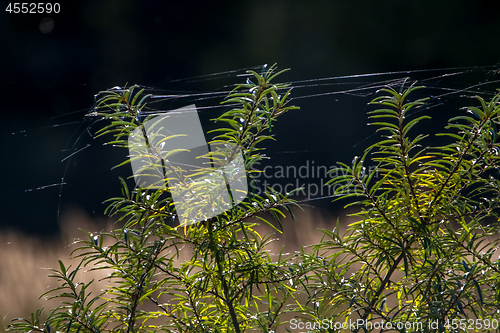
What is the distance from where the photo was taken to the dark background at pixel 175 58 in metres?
0.58

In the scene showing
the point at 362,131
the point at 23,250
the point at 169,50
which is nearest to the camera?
the point at 23,250

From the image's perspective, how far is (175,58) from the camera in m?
0.75

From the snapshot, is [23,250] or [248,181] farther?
[23,250]

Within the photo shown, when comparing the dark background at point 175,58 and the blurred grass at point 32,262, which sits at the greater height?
the dark background at point 175,58

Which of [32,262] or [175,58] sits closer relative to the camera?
[32,262]

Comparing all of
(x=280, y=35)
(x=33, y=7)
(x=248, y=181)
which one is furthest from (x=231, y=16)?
(x=248, y=181)

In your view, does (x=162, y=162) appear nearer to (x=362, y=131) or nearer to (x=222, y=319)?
(x=222, y=319)

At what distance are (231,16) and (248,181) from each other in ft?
2.12

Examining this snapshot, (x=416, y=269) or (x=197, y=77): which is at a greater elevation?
(x=197, y=77)

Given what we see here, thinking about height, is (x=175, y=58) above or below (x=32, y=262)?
above

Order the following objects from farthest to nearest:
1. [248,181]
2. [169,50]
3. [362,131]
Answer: [169,50] → [362,131] → [248,181]

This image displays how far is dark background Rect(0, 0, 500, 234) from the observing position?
0.58 meters

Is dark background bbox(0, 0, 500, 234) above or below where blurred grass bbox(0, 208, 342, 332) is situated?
above

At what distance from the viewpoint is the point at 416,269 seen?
0.30m
